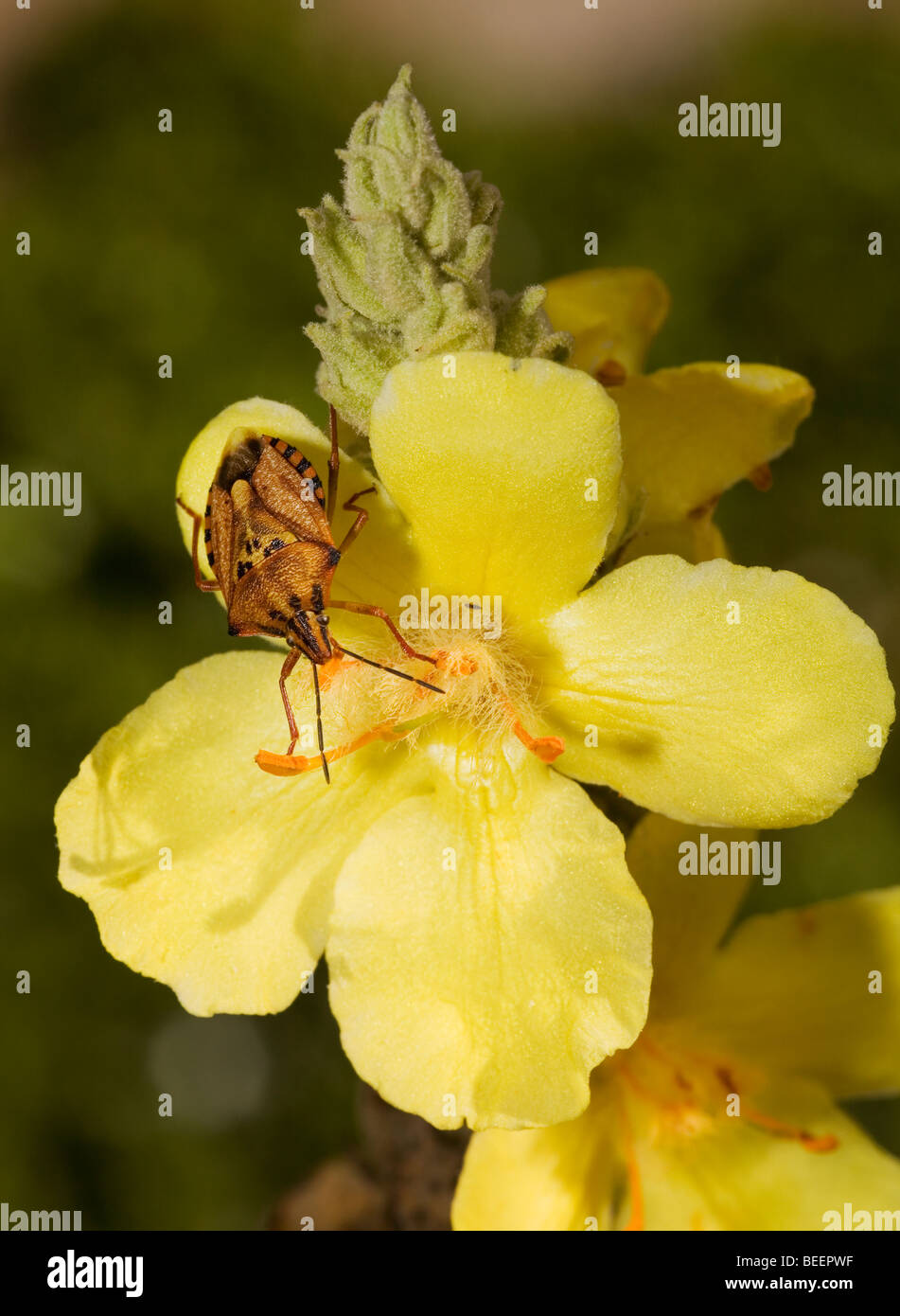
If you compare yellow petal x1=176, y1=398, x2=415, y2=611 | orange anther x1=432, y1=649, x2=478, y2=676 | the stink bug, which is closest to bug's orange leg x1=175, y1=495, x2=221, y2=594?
yellow petal x1=176, y1=398, x2=415, y2=611

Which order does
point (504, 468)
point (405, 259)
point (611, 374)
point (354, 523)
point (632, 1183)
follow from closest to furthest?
1. point (405, 259)
2. point (504, 468)
3. point (354, 523)
4. point (611, 374)
5. point (632, 1183)

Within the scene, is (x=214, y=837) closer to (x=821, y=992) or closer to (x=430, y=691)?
(x=430, y=691)

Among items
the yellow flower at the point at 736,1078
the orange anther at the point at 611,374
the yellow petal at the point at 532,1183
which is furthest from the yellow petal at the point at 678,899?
the orange anther at the point at 611,374

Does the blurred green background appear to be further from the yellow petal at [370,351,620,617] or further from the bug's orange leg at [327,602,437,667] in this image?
the yellow petal at [370,351,620,617]

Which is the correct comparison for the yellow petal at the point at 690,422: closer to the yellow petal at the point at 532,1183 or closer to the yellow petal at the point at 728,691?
the yellow petal at the point at 728,691

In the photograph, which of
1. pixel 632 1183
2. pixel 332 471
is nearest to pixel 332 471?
pixel 332 471
